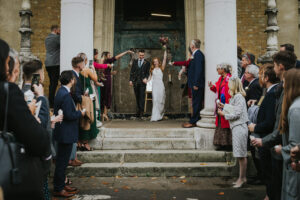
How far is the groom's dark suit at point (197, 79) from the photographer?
7.07 metres

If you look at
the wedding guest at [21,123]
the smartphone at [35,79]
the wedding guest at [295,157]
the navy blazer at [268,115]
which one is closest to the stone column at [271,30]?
the navy blazer at [268,115]

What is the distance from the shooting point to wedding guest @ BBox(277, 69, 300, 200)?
2.76 metres

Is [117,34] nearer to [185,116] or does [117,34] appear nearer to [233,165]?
[185,116]

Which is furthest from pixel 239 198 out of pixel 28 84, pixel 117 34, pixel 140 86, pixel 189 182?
pixel 117 34

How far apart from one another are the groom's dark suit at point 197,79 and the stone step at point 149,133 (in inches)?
20.7

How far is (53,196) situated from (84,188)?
516 millimetres

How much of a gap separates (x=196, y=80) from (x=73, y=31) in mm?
2867

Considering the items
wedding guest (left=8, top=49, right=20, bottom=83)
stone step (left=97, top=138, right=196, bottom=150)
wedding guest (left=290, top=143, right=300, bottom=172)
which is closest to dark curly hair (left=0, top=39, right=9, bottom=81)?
wedding guest (left=8, top=49, right=20, bottom=83)

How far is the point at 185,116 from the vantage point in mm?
10383

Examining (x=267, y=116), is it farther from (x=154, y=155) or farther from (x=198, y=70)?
(x=198, y=70)

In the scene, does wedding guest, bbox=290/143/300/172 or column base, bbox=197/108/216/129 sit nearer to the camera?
wedding guest, bbox=290/143/300/172

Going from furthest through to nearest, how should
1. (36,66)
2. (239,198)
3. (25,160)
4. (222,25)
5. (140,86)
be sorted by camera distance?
1. (140,86)
2. (222,25)
3. (239,198)
4. (36,66)
5. (25,160)

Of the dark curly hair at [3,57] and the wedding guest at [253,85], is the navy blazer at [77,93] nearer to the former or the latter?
the wedding guest at [253,85]

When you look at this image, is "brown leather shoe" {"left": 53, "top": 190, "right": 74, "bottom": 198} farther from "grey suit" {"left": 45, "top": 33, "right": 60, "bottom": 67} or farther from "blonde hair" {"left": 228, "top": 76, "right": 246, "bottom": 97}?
"grey suit" {"left": 45, "top": 33, "right": 60, "bottom": 67}
